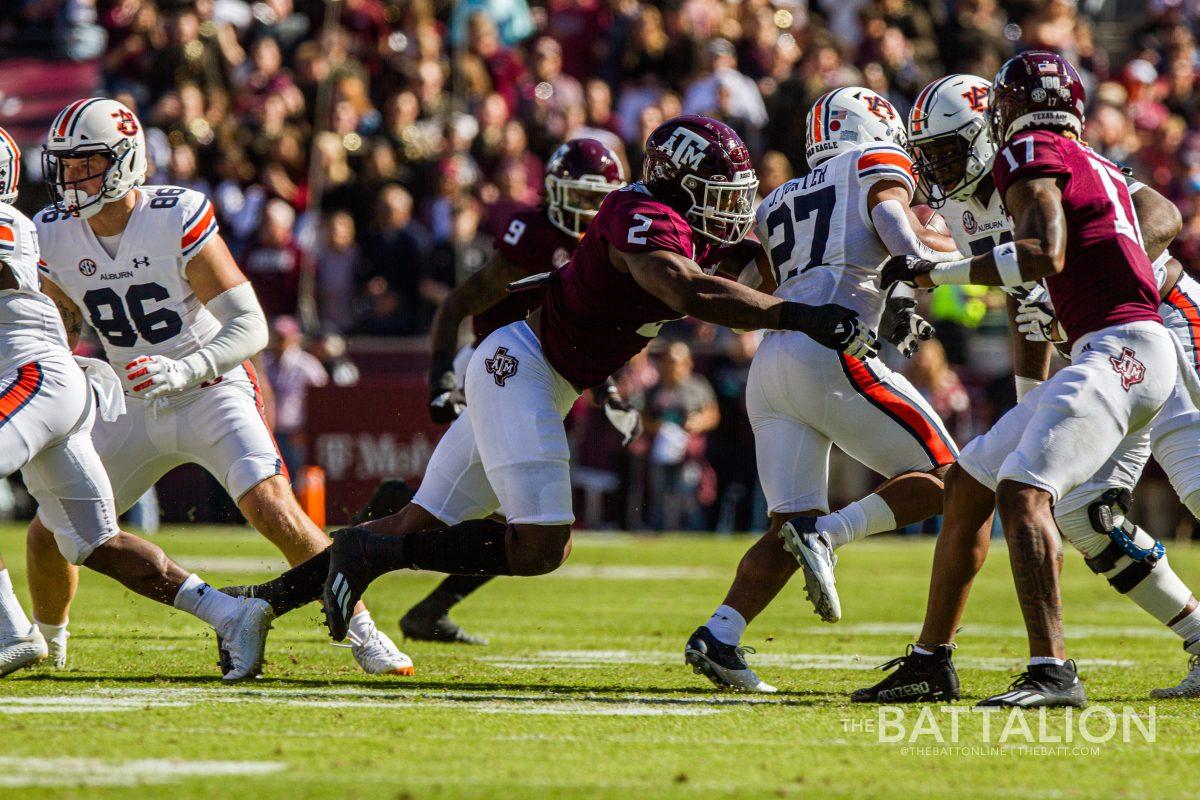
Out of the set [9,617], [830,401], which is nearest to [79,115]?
[9,617]

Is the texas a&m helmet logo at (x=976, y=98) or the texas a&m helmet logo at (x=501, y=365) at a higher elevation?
the texas a&m helmet logo at (x=976, y=98)

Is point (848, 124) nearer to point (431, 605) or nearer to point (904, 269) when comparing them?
point (904, 269)

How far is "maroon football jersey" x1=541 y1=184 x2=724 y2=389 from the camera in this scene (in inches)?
217

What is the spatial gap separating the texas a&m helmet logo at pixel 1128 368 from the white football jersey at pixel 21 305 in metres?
3.39

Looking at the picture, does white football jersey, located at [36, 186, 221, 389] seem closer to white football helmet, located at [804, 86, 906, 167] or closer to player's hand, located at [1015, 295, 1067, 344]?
white football helmet, located at [804, 86, 906, 167]

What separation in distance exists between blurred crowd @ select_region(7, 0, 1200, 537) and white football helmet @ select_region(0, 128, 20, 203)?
774 cm

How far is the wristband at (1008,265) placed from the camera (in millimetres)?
4930

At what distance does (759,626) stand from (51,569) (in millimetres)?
3608

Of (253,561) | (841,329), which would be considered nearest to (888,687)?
(841,329)

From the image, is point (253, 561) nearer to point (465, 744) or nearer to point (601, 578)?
point (601, 578)

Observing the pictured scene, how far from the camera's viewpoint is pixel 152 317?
6.16 meters

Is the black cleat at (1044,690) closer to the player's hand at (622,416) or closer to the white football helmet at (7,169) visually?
the player's hand at (622,416)

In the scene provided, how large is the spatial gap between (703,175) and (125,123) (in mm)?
2144

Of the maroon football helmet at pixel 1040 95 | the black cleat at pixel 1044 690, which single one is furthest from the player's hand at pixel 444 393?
the black cleat at pixel 1044 690
